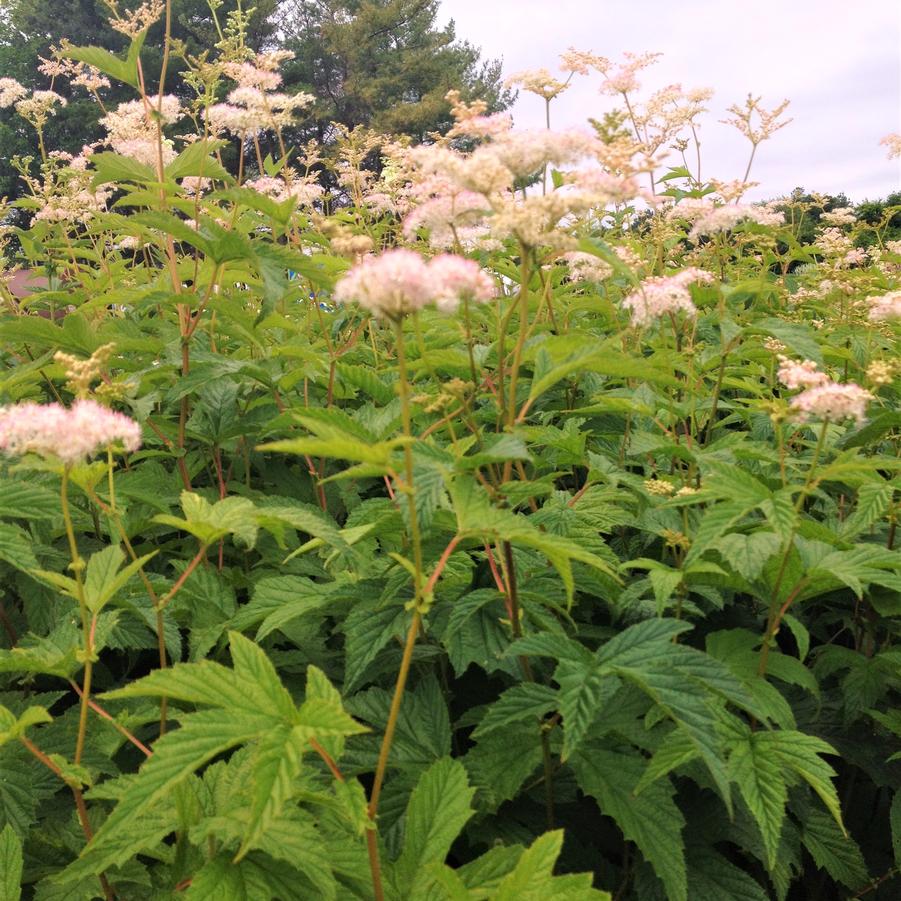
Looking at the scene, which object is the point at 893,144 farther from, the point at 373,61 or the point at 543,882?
the point at 373,61

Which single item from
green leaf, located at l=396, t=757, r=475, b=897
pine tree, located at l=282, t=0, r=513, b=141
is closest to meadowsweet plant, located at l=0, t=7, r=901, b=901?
green leaf, located at l=396, t=757, r=475, b=897

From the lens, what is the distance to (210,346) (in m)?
3.04

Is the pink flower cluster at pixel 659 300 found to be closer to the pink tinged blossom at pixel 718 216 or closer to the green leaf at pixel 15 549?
the pink tinged blossom at pixel 718 216

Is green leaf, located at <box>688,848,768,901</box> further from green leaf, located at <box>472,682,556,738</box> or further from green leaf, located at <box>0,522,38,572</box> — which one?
green leaf, located at <box>0,522,38,572</box>

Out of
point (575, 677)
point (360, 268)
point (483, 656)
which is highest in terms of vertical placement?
point (360, 268)

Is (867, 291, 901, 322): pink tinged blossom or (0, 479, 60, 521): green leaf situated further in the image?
(867, 291, 901, 322): pink tinged blossom

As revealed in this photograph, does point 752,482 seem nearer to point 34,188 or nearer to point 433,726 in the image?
point 433,726

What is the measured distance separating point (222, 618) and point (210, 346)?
130 centimetres

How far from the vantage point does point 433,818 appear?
1537 millimetres

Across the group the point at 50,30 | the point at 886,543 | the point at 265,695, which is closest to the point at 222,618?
the point at 265,695

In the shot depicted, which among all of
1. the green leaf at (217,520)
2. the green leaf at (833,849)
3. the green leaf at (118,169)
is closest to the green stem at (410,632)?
the green leaf at (217,520)

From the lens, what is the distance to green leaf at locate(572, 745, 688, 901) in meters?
1.64

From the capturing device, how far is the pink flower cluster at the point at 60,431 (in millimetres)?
1460

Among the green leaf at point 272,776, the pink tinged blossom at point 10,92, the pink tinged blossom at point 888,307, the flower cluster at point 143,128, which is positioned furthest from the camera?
the pink tinged blossom at point 10,92
